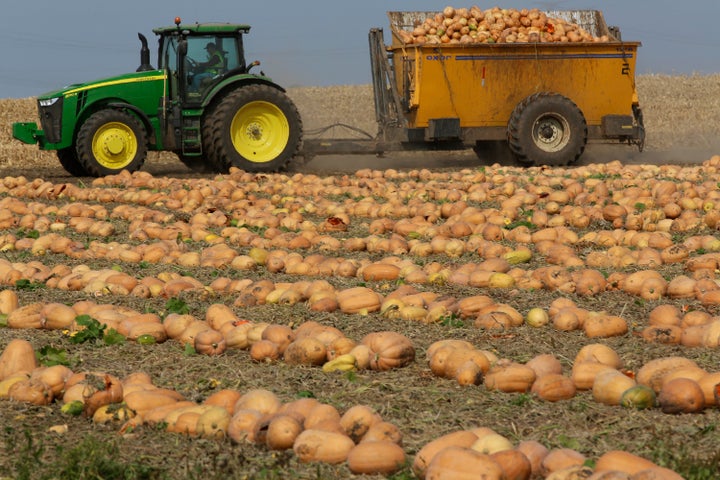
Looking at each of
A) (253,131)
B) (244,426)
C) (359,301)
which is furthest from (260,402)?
(253,131)

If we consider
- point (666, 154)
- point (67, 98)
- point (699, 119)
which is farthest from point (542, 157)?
point (699, 119)

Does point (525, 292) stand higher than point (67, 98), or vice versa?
point (67, 98)

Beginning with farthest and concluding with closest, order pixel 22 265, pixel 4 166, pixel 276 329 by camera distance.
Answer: pixel 4 166 < pixel 22 265 < pixel 276 329

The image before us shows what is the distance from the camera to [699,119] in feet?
99.5

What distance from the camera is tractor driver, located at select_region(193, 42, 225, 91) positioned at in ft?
50.2

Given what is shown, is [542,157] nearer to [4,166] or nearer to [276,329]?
[4,166]

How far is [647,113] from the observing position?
32031 millimetres

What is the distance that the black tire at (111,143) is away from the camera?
1491cm

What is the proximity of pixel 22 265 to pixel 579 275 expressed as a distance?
3.92m

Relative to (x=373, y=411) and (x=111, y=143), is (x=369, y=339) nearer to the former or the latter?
(x=373, y=411)

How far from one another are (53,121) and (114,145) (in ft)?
3.34

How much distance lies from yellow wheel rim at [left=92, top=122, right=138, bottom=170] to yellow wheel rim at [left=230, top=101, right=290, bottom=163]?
5.04 ft

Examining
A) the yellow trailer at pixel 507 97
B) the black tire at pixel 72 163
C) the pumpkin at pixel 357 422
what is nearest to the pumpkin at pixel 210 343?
the pumpkin at pixel 357 422

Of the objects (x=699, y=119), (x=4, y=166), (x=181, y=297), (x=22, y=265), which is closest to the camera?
(x=181, y=297)
